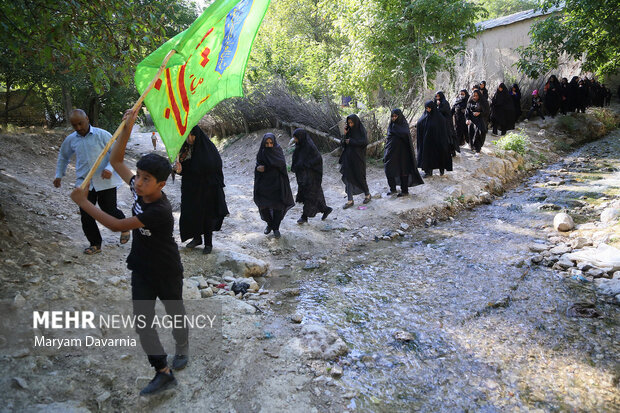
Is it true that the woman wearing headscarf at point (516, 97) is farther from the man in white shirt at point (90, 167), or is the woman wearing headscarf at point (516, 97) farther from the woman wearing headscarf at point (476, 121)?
the man in white shirt at point (90, 167)

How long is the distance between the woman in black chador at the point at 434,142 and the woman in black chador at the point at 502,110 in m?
4.88

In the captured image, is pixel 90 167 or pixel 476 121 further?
pixel 476 121

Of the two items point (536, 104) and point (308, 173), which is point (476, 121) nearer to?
point (308, 173)

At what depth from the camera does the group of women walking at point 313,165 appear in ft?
13.5

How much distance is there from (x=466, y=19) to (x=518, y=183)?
3861mm

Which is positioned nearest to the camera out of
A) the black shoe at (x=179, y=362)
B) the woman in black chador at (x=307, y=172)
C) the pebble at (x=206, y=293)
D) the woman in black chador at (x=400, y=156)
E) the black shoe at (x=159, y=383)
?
the black shoe at (x=159, y=383)

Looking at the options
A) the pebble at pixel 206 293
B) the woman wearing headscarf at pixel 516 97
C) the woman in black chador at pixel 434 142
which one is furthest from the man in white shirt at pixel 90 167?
the woman wearing headscarf at pixel 516 97

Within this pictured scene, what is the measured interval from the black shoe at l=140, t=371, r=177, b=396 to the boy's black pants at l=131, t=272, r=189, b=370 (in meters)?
0.05

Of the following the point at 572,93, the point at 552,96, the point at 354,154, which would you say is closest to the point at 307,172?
the point at 354,154

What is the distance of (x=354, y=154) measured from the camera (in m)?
6.40

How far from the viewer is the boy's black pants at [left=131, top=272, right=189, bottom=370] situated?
2.05 meters

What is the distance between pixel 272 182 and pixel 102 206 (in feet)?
6.62

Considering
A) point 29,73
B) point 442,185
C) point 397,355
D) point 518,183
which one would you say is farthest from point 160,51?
point 29,73

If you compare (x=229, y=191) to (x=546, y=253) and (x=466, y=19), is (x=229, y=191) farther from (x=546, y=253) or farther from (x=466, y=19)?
(x=466, y=19)
